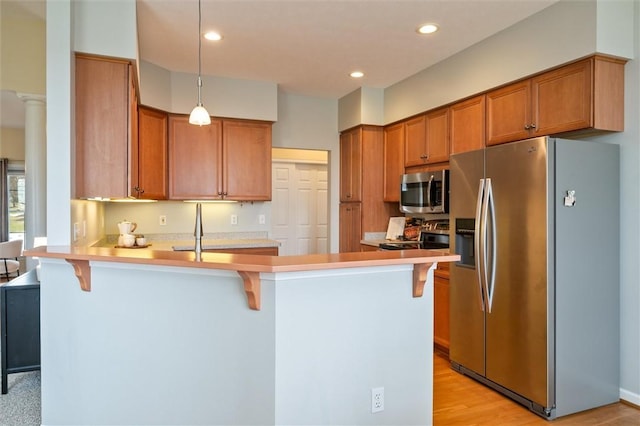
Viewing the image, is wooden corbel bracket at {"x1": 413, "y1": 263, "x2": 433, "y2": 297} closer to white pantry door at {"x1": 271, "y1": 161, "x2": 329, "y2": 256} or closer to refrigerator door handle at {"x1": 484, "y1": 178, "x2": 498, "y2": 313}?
refrigerator door handle at {"x1": 484, "y1": 178, "x2": 498, "y2": 313}

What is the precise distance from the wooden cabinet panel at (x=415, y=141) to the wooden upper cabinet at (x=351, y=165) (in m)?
0.60

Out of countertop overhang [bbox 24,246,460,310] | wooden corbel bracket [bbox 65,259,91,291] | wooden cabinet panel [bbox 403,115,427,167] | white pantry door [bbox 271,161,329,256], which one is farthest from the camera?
white pantry door [bbox 271,161,329,256]

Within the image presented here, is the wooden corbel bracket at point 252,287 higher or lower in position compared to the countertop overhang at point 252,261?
lower

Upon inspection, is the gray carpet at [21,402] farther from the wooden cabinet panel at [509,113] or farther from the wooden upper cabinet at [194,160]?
the wooden cabinet panel at [509,113]

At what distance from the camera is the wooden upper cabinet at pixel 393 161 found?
15.5ft

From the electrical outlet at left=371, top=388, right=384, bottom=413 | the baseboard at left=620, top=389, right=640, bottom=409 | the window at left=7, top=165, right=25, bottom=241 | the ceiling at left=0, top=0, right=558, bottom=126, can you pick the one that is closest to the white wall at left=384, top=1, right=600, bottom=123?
the ceiling at left=0, top=0, right=558, bottom=126

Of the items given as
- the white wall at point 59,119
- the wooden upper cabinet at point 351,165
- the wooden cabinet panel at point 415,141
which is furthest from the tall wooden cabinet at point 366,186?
the white wall at point 59,119

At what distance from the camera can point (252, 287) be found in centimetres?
177

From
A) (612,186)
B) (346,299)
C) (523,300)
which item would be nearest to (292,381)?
(346,299)

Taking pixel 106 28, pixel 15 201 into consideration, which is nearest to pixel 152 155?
pixel 106 28

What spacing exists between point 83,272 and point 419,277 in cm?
174

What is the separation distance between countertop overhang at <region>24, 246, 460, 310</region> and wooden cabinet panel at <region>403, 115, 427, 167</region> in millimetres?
2428

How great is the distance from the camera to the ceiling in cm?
294

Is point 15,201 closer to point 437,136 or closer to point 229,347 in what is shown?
point 437,136
